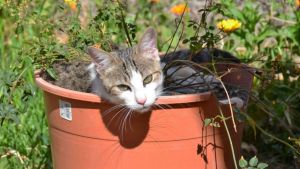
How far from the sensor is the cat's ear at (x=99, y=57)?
2260mm

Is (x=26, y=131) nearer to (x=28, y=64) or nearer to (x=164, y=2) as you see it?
(x=28, y=64)

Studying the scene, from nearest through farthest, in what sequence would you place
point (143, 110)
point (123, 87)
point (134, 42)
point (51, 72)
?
point (143, 110), point (123, 87), point (51, 72), point (134, 42)

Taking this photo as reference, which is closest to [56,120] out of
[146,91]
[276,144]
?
[146,91]

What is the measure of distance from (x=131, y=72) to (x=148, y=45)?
5.1 inches

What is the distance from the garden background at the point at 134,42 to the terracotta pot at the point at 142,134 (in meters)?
0.15

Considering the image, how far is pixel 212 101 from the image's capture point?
7.50 feet

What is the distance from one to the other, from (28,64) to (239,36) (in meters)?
1.74

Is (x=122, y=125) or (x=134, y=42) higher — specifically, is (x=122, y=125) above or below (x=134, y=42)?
below

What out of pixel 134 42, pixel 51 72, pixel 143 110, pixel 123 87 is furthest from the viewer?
pixel 134 42

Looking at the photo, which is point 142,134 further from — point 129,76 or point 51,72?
point 51,72

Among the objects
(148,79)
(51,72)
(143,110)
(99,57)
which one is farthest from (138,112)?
(51,72)

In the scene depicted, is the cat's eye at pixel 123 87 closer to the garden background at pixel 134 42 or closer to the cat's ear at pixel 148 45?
the cat's ear at pixel 148 45

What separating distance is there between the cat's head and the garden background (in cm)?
19

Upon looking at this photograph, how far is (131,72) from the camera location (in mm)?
2320
